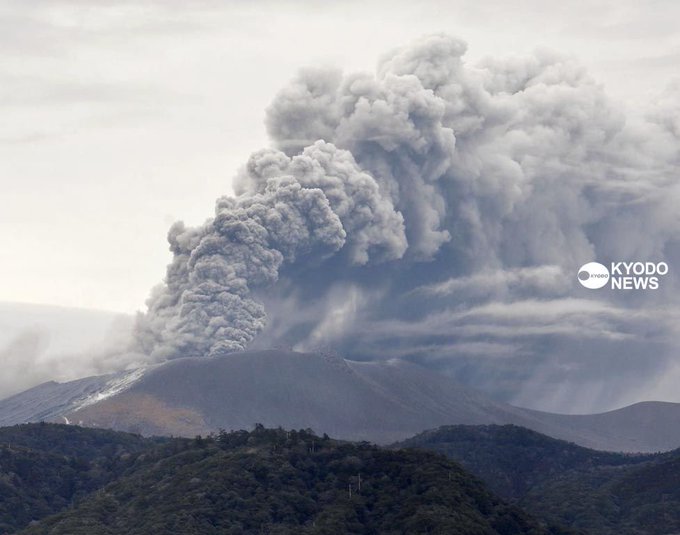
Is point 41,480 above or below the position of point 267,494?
above

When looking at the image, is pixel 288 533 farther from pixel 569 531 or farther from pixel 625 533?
pixel 625 533

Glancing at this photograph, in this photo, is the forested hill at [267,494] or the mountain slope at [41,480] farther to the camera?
the mountain slope at [41,480]

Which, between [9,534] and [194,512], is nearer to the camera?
[194,512]

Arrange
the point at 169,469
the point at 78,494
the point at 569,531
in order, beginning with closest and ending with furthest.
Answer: the point at 569,531 → the point at 169,469 → the point at 78,494

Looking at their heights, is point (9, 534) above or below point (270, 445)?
below

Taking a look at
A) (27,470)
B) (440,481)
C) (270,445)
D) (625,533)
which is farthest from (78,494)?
(625,533)

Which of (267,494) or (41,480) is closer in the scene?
(267,494)

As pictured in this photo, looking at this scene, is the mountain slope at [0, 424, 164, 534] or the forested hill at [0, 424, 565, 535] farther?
the mountain slope at [0, 424, 164, 534]

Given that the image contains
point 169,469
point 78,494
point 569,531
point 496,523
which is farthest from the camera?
point 78,494
